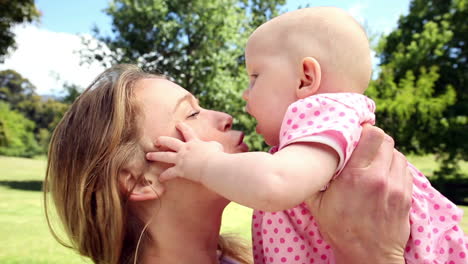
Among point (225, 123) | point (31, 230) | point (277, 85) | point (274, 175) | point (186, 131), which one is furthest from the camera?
point (31, 230)

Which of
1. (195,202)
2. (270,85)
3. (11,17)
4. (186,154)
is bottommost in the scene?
(195,202)

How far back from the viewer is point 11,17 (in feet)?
68.8

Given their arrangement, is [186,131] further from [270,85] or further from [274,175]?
[274,175]

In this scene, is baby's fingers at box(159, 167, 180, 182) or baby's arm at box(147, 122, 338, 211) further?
baby's fingers at box(159, 167, 180, 182)

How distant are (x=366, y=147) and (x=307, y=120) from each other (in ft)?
0.99

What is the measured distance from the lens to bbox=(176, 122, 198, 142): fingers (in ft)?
5.93

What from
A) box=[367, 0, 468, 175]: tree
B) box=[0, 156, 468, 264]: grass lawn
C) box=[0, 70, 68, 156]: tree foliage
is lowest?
box=[0, 70, 68, 156]: tree foliage

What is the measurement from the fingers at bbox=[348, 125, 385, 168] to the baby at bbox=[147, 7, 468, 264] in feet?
0.18

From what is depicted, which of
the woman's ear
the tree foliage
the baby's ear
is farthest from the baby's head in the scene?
the tree foliage

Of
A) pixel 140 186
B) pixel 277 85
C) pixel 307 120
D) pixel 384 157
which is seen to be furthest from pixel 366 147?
pixel 140 186

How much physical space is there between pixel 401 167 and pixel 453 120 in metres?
19.1

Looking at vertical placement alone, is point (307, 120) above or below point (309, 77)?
below

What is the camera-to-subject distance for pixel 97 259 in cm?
→ 209

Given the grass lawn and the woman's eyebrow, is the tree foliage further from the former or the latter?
the woman's eyebrow
